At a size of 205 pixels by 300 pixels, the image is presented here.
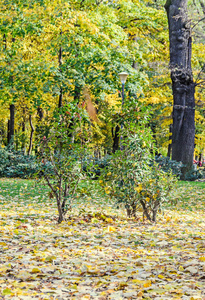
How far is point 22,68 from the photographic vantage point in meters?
13.5

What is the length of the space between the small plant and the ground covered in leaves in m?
0.58

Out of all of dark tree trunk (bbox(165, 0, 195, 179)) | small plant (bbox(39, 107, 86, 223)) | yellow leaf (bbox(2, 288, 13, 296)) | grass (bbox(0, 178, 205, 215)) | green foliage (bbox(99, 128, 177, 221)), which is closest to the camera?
yellow leaf (bbox(2, 288, 13, 296))

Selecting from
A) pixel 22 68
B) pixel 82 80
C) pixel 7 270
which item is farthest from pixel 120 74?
pixel 7 270

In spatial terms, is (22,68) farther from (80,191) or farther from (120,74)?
(80,191)

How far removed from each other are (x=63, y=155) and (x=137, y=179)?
4.23ft

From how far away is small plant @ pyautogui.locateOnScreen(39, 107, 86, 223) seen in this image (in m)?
5.73

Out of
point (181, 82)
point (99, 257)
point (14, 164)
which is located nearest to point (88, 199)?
point (99, 257)

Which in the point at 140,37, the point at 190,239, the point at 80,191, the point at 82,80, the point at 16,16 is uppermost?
the point at 140,37

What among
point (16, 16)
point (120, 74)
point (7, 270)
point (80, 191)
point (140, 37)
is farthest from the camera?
point (140, 37)

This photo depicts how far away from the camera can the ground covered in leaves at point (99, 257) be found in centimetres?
299

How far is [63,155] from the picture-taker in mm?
5832

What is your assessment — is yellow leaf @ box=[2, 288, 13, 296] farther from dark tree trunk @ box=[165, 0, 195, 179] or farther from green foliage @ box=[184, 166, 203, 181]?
green foliage @ box=[184, 166, 203, 181]

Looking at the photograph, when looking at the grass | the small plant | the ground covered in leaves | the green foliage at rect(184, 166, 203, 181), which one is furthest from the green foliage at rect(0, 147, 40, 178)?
the small plant

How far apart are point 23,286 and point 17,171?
1450cm
